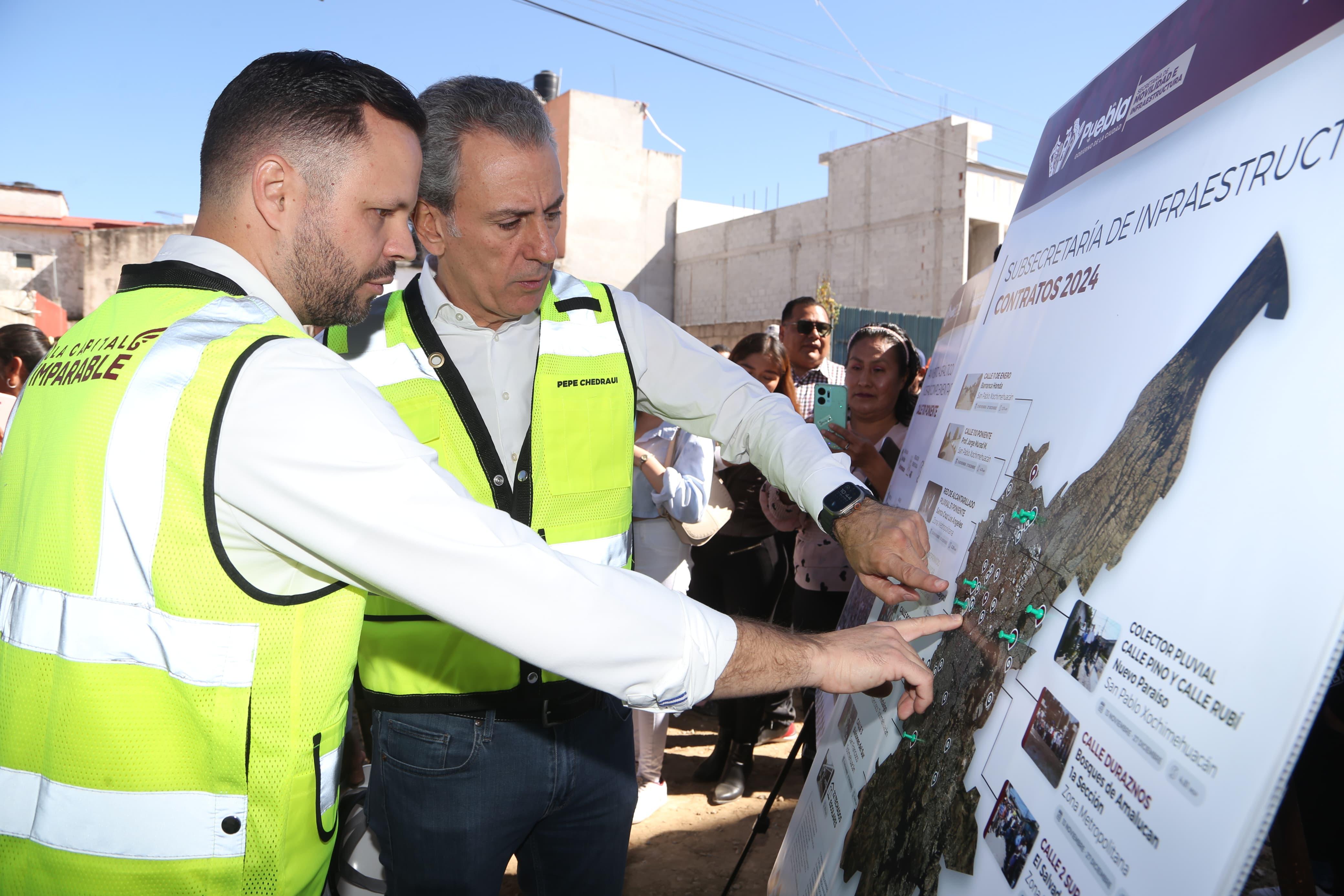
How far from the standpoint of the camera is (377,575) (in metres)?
0.96

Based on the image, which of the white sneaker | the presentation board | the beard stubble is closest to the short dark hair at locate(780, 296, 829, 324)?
the white sneaker

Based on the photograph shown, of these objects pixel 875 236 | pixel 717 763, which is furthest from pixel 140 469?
pixel 875 236

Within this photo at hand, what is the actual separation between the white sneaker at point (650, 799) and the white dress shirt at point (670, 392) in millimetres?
2187

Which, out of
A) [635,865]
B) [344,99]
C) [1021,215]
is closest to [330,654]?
[344,99]

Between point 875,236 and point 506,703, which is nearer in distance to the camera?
point 506,703

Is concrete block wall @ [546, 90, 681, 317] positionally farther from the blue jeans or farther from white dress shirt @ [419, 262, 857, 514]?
the blue jeans

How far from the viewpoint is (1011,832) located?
977 millimetres

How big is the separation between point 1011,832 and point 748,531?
2.92 m

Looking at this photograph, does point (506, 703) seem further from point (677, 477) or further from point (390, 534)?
point (677, 477)

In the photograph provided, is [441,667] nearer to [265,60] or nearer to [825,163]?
[265,60]

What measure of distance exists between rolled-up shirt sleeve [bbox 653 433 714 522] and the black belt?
1.78 m

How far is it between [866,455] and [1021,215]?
4.40ft

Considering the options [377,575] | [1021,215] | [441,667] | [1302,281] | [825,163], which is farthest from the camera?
[825,163]

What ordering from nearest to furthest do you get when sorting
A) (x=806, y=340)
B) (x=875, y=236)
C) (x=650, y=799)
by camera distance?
1. (x=650, y=799)
2. (x=806, y=340)
3. (x=875, y=236)
